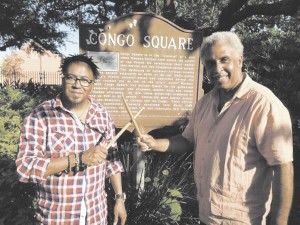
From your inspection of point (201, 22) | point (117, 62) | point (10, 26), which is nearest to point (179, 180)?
point (117, 62)

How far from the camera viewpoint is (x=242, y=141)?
6.02ft

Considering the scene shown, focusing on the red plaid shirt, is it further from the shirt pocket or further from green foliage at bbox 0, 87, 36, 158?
green foliage at bbox 0, 87, 36, 158

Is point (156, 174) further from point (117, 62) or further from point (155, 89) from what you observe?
point (117, 62)

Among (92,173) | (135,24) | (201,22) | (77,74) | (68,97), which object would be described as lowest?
(92,173)

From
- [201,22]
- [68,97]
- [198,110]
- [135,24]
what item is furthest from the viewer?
[201,22]

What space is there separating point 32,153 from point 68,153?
22 cm

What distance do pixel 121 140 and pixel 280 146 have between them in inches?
153

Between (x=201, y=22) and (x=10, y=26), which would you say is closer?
(x=201, y=22)

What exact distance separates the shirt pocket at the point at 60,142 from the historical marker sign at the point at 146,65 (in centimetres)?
179

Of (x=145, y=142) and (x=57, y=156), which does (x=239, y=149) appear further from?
(x=57, y=156)

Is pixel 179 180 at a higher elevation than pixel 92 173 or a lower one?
lower

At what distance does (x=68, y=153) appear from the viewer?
2.06 meters

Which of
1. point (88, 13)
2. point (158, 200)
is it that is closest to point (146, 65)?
point (158, 200)

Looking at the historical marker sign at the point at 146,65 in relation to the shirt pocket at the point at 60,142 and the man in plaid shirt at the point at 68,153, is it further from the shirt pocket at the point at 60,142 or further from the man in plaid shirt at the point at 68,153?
the shirt pocket at the point at 60,142
